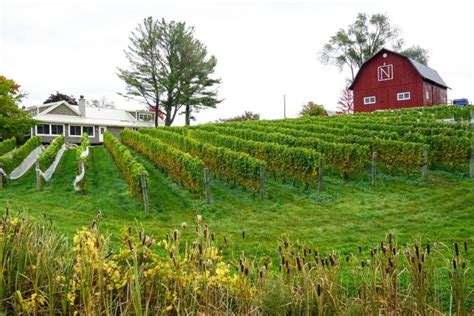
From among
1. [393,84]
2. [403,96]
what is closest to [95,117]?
[393,84]

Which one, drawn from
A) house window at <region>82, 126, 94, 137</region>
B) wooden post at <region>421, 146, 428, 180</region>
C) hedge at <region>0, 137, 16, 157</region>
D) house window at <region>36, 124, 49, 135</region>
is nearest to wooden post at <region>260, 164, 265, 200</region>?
wooden post at <region>421, 146, 428, 180</region>

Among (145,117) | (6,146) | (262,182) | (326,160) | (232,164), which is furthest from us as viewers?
(145,117)

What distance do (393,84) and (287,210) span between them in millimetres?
30449

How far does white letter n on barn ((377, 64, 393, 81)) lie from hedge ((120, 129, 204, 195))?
2444 centimetres

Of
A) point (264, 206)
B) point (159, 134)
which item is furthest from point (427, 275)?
point (159, 134)

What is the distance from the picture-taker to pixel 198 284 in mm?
3350

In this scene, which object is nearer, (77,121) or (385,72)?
(385,72)

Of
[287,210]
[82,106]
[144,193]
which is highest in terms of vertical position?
[82,106]

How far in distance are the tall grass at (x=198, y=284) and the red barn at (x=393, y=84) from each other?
118ft

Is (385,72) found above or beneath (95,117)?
above

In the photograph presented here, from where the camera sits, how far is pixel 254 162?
12.7 m

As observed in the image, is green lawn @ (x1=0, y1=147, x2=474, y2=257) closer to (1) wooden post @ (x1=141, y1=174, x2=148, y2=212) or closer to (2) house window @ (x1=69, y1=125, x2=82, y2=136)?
(1) wooden post @ (x1=141, y1=174, x2=148, y2=212)

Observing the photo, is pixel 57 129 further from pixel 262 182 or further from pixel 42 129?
pixel 262 182

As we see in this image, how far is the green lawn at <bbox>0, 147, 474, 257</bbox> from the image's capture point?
7738 millimetres
